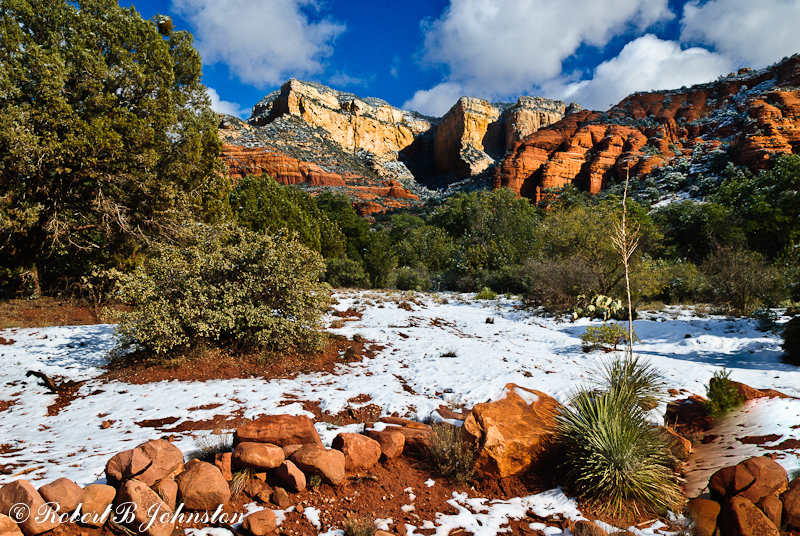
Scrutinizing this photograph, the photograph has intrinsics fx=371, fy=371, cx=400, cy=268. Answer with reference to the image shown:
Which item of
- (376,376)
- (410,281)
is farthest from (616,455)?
(410,281)

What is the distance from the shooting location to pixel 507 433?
3.82 m

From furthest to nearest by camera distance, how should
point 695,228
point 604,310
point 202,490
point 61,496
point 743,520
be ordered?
point 695,228 < point 604,310 < point 202,490 < point 743,520 < point 61,496

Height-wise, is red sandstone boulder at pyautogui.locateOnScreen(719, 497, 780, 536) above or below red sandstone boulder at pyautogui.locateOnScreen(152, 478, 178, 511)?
above

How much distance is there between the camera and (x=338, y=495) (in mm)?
3217

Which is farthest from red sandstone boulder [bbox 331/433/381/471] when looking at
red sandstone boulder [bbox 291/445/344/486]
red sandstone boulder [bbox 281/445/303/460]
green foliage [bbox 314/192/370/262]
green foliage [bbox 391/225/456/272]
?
green foliage [bbox 391/225/456/272]

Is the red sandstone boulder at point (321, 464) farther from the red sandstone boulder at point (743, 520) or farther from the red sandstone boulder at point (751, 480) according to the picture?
the red sandstone boulder at point (751, 480)

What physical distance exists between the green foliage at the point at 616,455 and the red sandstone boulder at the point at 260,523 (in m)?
2.55

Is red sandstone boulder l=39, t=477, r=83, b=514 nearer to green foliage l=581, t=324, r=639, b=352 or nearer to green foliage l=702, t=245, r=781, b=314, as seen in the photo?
green foliage l=581, t=324, r=639, b=352

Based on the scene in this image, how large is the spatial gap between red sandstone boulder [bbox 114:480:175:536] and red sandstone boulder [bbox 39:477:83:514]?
249 mm

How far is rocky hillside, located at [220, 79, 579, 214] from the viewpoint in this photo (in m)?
70.9

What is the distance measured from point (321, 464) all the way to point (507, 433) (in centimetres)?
188

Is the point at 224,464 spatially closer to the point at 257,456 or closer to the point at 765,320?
the point at 257,456

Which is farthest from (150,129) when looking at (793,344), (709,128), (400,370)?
(709,128)

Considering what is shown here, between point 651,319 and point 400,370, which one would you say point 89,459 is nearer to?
point 400,370
